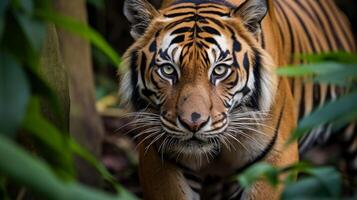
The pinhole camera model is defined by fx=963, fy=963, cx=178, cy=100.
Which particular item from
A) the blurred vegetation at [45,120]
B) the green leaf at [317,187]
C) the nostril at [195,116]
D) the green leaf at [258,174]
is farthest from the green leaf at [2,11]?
the nostril at [195,116]

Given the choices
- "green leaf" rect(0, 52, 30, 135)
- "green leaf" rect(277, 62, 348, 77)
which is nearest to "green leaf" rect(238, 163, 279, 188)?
"green leaf" rect(277, 62, 348, 77)

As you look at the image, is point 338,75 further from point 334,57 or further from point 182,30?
point 182,30

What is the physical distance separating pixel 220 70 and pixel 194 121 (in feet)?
1.01

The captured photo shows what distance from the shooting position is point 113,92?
7.79m

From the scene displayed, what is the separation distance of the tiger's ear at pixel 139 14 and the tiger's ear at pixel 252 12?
14.6 inches

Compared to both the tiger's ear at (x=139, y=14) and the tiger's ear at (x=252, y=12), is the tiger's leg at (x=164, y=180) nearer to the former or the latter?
the tiger's ear at (x=139, y=14)

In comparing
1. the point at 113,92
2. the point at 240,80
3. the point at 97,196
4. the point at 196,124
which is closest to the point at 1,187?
the point at 97,196

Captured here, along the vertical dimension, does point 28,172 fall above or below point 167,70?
above

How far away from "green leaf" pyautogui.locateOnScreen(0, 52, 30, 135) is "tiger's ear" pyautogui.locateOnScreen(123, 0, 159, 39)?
7.34 ft

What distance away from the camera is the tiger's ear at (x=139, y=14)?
4180 mm

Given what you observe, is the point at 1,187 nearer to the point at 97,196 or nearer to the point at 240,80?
the point at 97,196

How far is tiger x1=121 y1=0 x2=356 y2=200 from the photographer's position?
154 inches

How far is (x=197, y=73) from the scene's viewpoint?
3908 mm

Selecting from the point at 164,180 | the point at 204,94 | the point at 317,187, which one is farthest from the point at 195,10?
the point at 317,187
